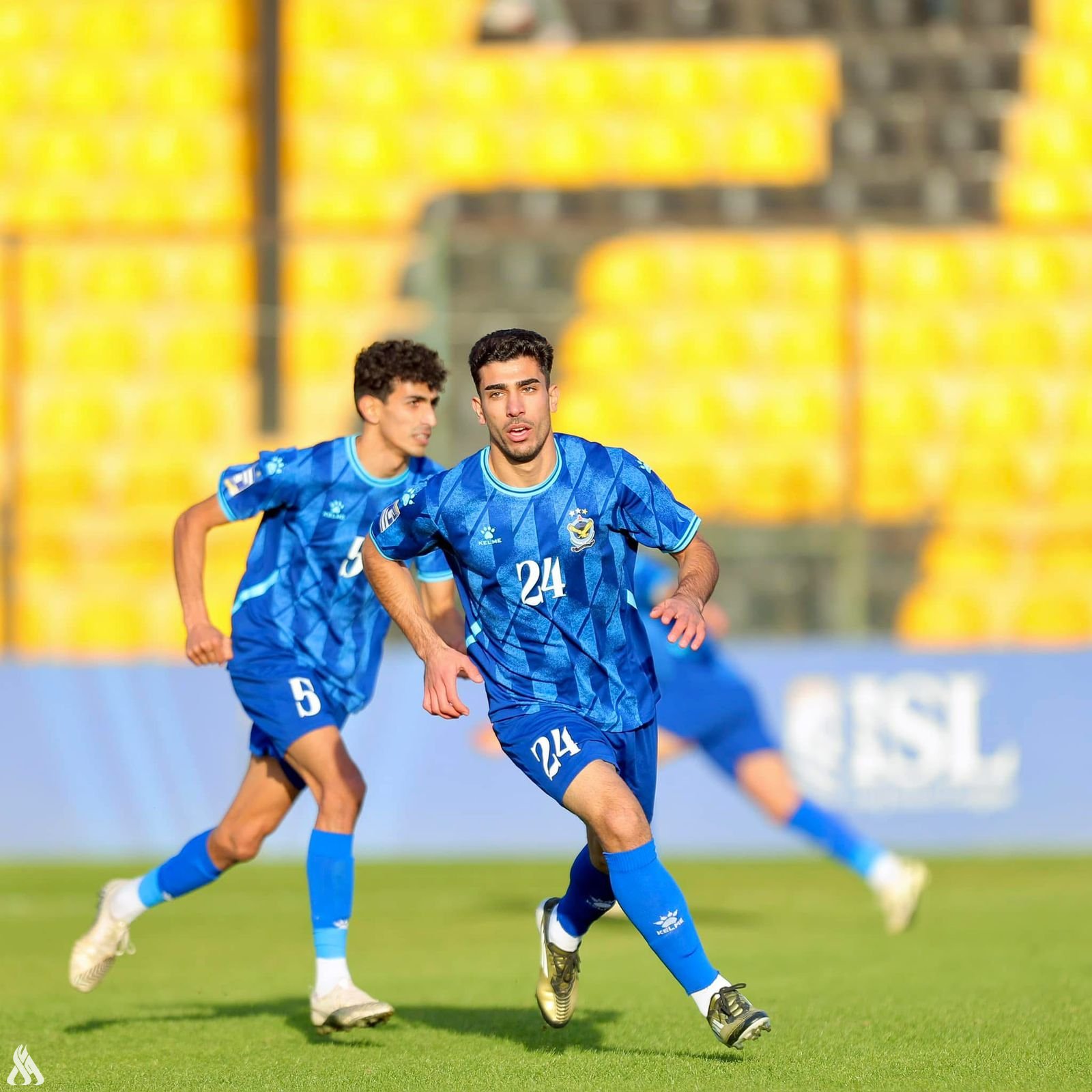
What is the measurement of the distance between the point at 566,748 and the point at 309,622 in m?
1.46

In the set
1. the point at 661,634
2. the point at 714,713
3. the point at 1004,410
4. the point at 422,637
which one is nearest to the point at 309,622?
the point at 422,637

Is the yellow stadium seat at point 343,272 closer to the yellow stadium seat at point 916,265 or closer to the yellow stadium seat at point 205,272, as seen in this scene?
the yellow stadium seat at point 205,272

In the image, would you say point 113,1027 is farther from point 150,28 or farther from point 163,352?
point 150,28

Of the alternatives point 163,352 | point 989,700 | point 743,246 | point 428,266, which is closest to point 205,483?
point 163,352

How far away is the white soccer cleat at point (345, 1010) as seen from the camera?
Result: 19.2ft

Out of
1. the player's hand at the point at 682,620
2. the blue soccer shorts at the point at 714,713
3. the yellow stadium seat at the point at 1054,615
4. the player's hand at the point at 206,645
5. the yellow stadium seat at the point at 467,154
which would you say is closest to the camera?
the player's hand at the point at 682,620

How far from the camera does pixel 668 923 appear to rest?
5281 millimetres

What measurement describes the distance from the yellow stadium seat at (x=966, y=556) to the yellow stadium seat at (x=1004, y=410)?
1.53 metres

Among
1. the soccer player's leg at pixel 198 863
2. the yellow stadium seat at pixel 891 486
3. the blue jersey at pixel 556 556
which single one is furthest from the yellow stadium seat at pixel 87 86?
the blue jersey at pixel 556 556

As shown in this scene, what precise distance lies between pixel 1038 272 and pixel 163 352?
6.87 m

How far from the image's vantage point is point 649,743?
5719 millimetres

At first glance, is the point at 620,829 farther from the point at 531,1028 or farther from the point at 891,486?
the point at 891,486

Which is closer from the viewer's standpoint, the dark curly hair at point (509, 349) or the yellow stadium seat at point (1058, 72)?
the dark curly hair at point (509, 349)

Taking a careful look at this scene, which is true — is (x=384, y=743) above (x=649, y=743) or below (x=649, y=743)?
below
